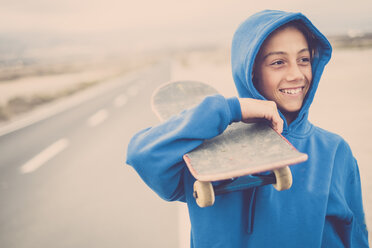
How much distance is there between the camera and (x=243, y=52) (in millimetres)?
1238

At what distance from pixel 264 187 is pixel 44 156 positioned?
18.8 ft

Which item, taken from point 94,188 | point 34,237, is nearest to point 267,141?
point 34,237

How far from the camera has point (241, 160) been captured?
0.76 m

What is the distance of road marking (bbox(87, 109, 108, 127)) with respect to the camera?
7.86 meters

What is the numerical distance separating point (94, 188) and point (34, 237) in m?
1.12

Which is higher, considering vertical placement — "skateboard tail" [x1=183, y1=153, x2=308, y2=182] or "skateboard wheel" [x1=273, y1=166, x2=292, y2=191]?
"skateboard tail" [x1=183, y1=153, x2=308, y2=182]

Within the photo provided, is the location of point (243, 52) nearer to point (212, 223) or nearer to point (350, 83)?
point (212, 223)

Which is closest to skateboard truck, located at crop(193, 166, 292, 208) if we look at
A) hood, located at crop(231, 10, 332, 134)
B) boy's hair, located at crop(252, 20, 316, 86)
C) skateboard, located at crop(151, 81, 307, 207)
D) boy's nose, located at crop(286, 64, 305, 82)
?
skateboard, located at crop(151, 81, 307, 207)

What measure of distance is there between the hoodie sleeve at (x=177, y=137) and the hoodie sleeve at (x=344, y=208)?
25.7 inches

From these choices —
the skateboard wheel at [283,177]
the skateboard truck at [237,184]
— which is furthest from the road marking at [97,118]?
the skateboard wheel at [283,177]

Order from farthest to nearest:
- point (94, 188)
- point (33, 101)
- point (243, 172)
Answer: point (33, 101) < point (94, 188) < point (243, 172)

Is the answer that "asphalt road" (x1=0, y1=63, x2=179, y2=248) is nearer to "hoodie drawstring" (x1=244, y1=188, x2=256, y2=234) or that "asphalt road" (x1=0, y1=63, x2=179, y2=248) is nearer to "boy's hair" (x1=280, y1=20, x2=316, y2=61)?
"hoodie drawstring" (x1=244, y1=188, x2=256, y2=234)

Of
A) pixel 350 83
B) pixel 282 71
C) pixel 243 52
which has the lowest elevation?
pixel 350 83

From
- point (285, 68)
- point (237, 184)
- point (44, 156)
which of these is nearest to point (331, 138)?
point (285, 68)
